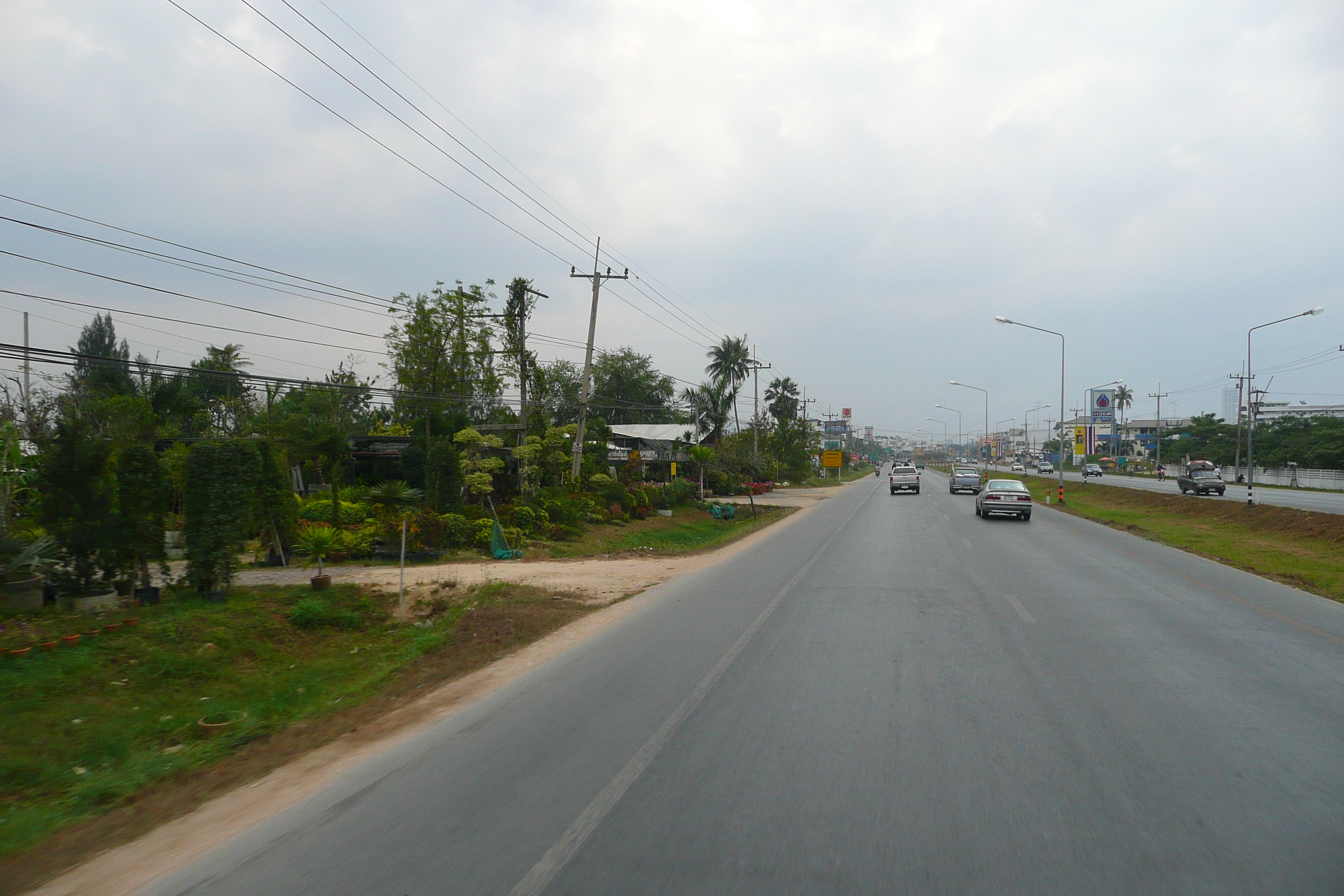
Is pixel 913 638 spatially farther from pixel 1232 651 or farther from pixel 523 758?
pixel 523 758

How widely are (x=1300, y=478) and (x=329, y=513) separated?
67506mm

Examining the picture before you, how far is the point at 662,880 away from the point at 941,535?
2000 centimetres

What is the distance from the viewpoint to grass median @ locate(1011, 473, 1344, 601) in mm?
15930

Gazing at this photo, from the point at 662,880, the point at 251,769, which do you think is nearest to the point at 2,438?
the point at 251,769

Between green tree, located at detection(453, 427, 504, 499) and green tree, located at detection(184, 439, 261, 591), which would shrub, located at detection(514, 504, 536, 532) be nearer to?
green tree, located at detection(453, 427, 504, 499)

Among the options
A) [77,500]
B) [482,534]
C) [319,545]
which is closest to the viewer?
[77,500]

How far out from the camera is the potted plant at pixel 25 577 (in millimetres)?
9531

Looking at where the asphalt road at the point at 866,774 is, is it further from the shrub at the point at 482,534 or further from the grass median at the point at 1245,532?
the shrub at the point at 482,534

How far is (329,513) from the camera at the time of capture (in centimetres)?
2002

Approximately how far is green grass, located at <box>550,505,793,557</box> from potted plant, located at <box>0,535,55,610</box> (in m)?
10.8

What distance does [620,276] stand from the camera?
29109 mm

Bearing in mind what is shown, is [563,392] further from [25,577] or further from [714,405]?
[25,577]

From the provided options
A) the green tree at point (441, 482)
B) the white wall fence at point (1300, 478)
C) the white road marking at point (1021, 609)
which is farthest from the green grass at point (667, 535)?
the white wall fence at point (1300, 478)

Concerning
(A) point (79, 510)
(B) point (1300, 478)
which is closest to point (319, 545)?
(A) point (79, 510)
